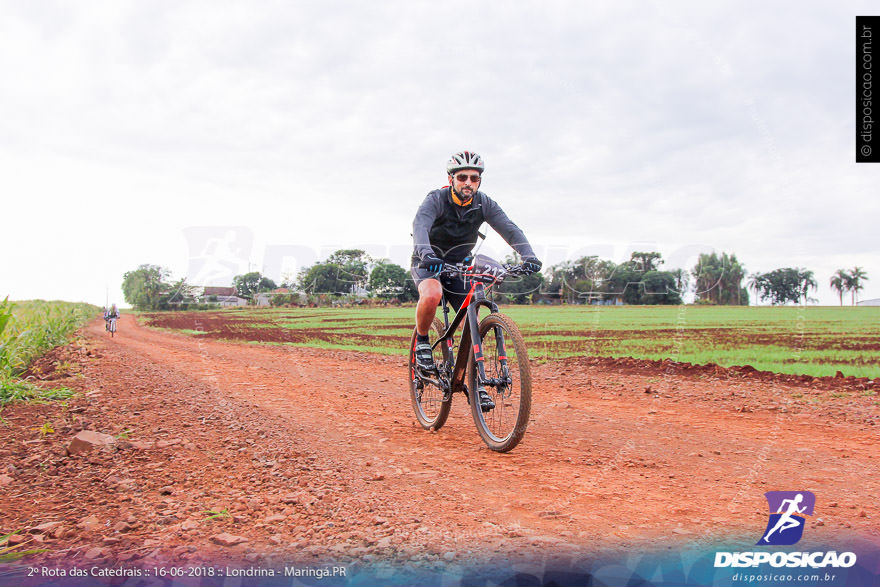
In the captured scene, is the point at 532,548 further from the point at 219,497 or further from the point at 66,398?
the point at 66,398

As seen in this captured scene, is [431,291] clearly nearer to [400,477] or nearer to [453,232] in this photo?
[453,232]

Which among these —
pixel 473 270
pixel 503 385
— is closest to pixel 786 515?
pixel 503 385

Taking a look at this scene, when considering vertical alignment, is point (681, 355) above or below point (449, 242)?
below

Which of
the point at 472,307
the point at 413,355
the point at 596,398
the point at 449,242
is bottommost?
the point at 596,398

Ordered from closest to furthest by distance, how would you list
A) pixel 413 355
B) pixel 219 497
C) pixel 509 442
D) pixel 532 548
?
1. pixel 532 548
2. pixel 219 497
3. pixel 509 442
4. pixel 413 355

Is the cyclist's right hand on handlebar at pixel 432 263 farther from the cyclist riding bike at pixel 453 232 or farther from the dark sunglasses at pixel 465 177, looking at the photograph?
the dark sunglasses at pixel 465 177

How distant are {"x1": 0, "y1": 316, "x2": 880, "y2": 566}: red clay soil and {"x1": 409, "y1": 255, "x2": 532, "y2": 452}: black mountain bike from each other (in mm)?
236

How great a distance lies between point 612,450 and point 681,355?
32.7 feet

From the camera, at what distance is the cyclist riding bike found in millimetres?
4820

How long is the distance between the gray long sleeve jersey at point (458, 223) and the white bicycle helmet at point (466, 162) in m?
0.28

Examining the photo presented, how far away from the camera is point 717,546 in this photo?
256 cm

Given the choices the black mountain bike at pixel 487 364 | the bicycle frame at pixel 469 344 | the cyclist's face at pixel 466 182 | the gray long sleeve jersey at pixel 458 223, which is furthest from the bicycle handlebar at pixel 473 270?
the cyclist's face at pixel 466 182

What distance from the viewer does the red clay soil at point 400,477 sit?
255cm

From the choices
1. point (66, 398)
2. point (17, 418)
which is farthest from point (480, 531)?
point (66, 398)
